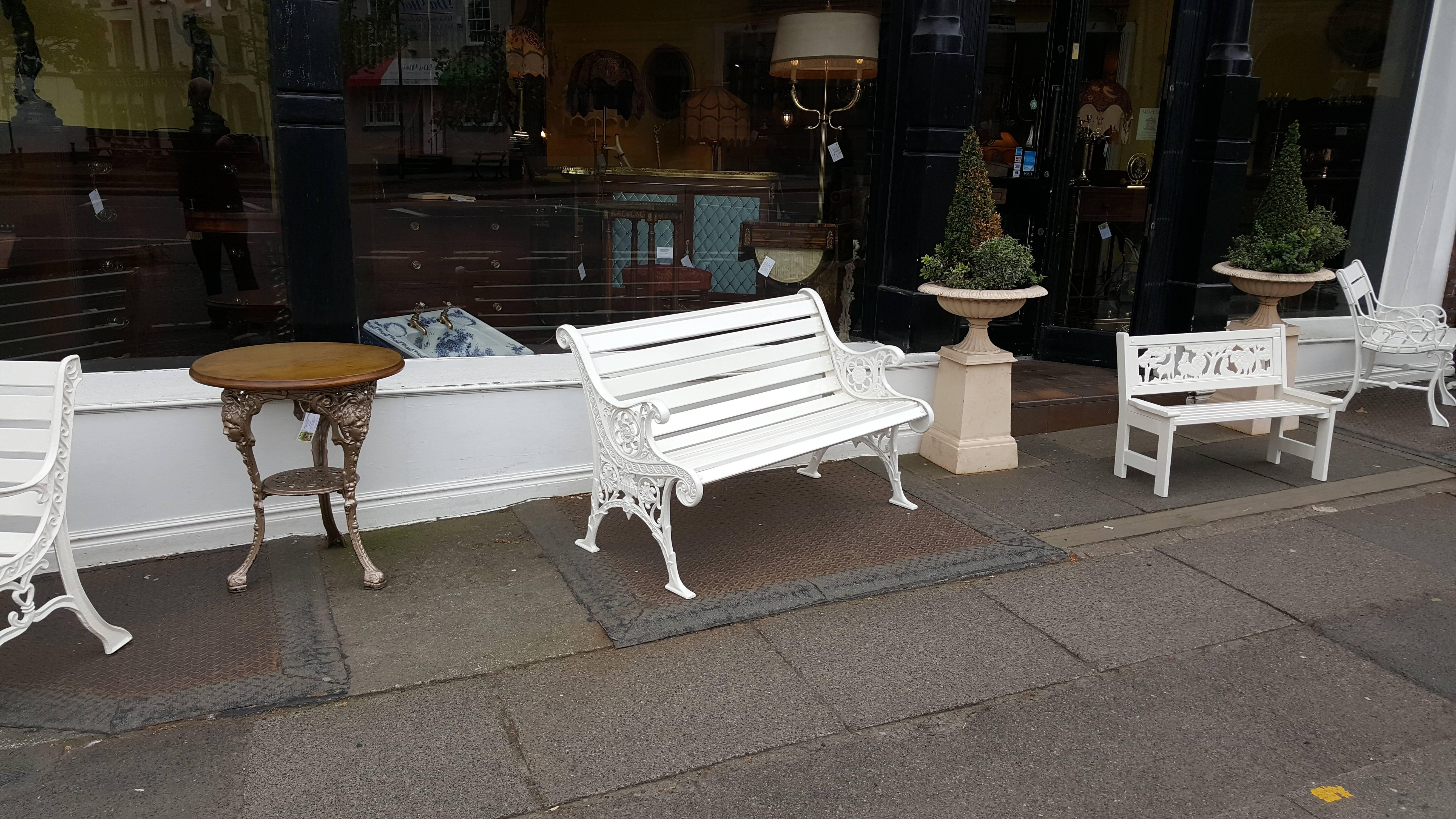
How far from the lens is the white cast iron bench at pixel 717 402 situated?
13.0ft

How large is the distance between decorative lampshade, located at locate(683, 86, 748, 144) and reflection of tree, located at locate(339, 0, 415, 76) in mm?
1586

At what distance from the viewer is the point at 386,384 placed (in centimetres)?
454

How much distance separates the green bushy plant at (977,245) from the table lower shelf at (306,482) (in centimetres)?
321

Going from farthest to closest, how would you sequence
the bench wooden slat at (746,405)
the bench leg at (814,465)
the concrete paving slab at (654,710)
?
the bench leg at (814,465)
the bench wooden slat at (746,405)
the concrete paving slab at (654,710)

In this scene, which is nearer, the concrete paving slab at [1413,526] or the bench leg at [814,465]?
the concrete paving slab at [1413,526]

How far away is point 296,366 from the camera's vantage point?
384cm

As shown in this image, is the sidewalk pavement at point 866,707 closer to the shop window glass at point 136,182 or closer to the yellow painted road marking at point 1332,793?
the yellow painted road marking at point 1332,793

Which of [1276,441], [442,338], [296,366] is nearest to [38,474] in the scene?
[296,366]

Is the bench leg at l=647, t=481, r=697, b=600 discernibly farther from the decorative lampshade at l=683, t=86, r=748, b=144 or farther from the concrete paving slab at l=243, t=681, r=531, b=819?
the decorative lampshade at l=683, t=86, r=748, b=144

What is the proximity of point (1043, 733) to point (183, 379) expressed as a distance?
12.2ft

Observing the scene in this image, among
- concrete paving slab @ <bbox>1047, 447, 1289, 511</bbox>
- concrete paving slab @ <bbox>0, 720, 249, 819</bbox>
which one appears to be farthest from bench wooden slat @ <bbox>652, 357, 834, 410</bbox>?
concrete paving slab @ <bbox>0, 720, 249, 819</bbox>

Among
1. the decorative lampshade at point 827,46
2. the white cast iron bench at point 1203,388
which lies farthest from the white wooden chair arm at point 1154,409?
the decorative lampshade at point 827,46

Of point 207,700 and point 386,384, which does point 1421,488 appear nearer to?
point 386,384

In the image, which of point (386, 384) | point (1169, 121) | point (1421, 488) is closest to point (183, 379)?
point (386, 384)
